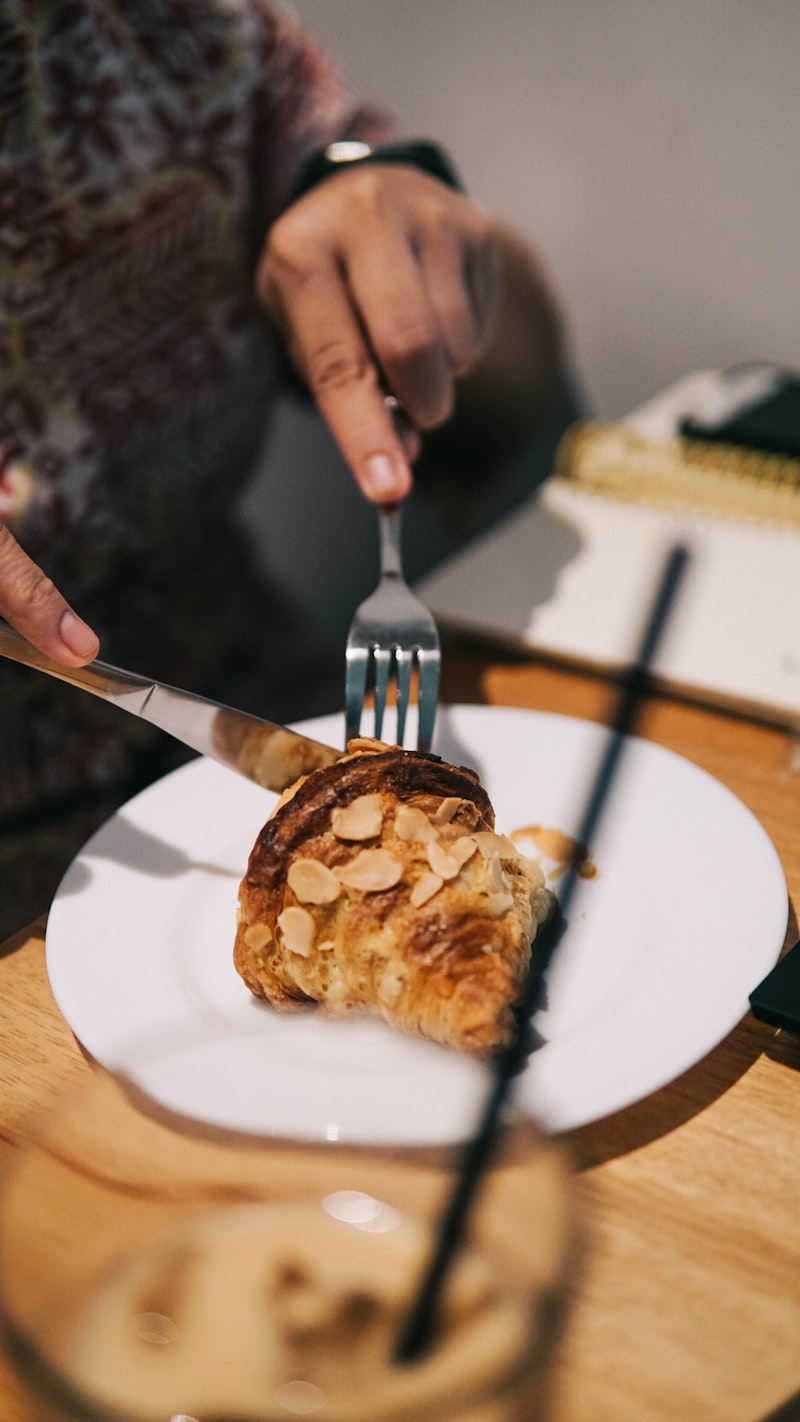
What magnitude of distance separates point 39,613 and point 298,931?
0.25m

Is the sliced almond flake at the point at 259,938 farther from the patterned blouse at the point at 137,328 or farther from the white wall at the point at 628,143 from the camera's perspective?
the white wall at the point at 628,143

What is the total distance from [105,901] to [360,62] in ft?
5.43

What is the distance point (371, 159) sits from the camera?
47.4 inches

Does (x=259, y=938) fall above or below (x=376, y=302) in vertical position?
below

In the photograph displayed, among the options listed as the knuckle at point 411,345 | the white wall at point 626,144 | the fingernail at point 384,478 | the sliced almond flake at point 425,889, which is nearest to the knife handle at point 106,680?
the sliced almond flake at point 425,889

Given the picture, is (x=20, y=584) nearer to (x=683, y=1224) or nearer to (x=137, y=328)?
(x=683, y=1224)

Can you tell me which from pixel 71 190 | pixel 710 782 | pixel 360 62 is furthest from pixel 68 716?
pixel 360 62

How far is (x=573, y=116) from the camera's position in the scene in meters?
1.73

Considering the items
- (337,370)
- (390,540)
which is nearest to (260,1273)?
(390,540)

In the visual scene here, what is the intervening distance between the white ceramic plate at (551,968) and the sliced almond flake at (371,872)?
0.24 ft

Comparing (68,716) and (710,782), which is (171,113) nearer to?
(68,716)

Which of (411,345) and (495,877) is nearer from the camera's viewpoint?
(495,877)

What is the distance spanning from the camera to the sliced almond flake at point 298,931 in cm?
62

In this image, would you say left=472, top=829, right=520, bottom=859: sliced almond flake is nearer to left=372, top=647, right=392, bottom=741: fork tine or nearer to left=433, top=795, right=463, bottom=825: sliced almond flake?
left=433, top=795, right=463, bottom=825: sliced almond flake
